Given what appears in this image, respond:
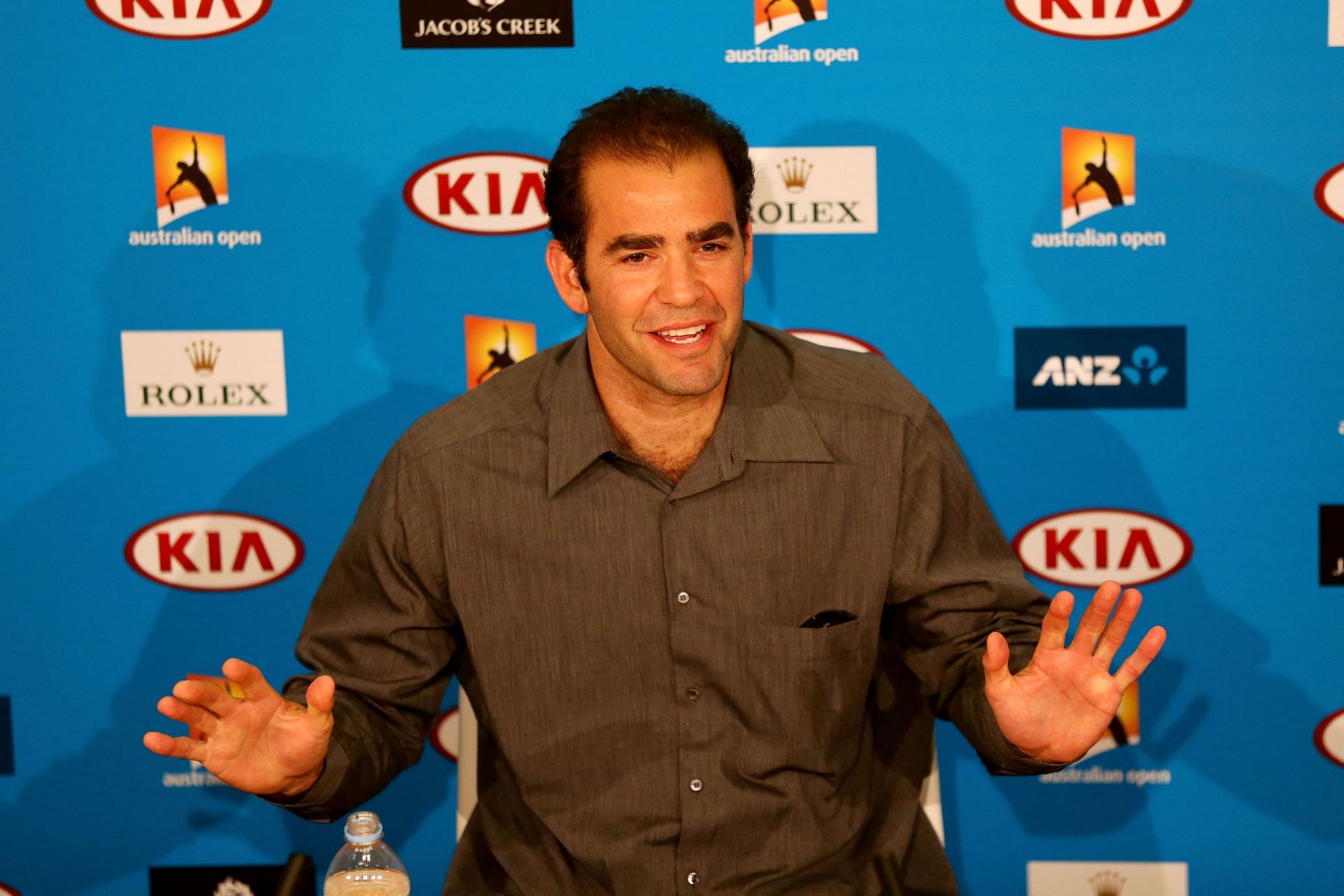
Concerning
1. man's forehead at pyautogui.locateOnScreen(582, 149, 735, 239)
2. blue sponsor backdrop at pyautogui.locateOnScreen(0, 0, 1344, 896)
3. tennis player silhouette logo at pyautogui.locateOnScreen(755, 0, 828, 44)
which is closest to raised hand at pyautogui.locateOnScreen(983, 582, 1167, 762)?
man's forehead at pyautogui.locateOnScreen(582, 149, 735, 239)

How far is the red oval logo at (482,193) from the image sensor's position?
8.27ft

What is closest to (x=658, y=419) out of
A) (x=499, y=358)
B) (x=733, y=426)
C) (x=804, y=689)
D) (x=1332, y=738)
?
(x=733, y=426)

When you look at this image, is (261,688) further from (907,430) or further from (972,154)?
(972,154)

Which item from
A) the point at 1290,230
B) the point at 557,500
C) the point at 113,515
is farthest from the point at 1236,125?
the point at 113,515

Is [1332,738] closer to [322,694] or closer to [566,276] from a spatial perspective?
[566,276]

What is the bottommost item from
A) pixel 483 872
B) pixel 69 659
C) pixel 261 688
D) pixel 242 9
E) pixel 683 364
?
pixel 483 872

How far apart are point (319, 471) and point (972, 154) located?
1.42 meters

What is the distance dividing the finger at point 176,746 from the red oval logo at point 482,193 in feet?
4.04

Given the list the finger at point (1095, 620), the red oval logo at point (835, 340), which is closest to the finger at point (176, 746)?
the finger at point (1095, 620)

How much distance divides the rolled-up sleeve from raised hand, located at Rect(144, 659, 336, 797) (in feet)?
0.74

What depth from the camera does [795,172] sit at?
8.20 feet

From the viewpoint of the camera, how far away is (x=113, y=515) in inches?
105

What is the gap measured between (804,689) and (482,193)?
3.80 ft

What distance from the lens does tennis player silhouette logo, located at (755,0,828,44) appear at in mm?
2441
